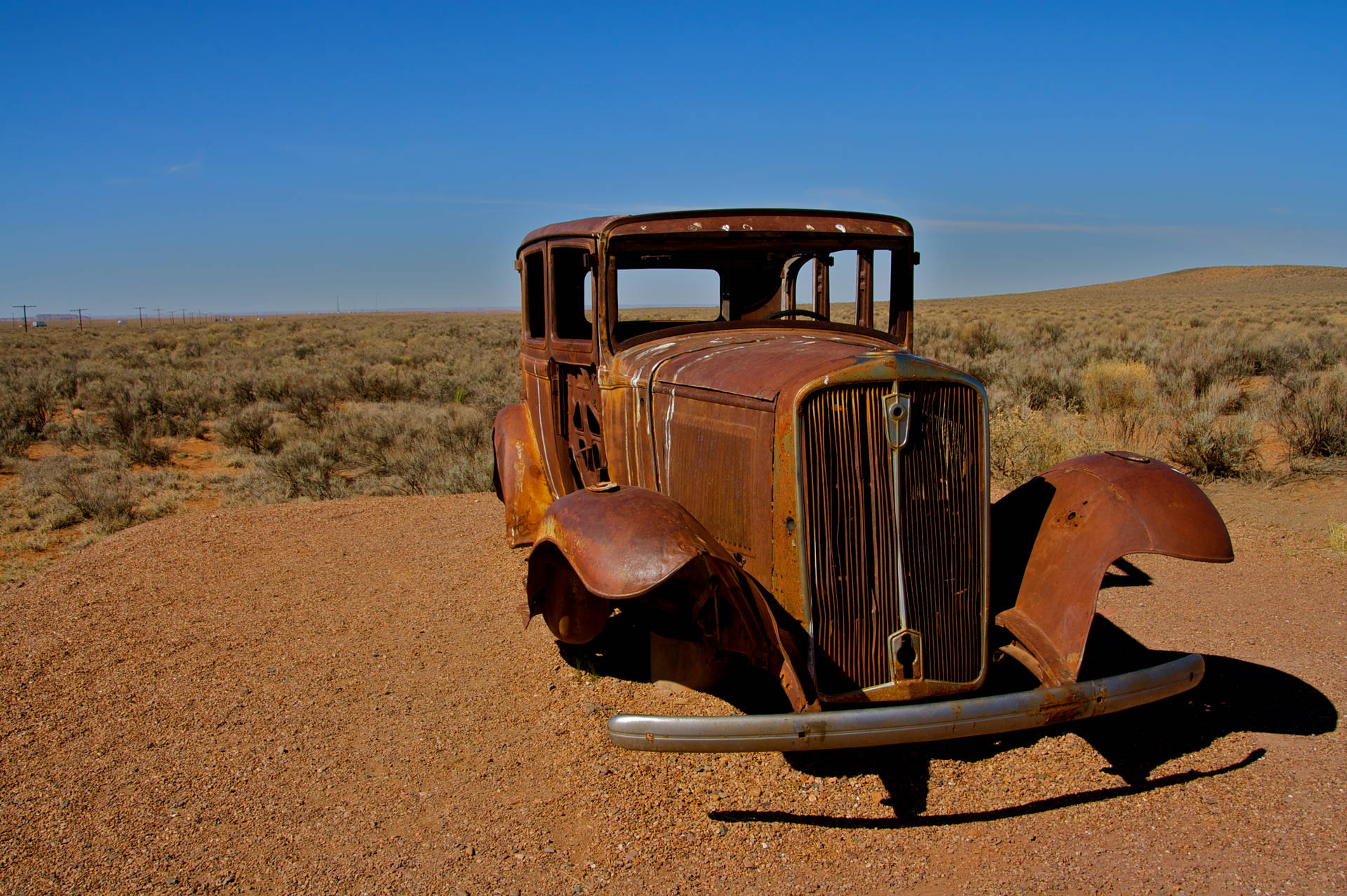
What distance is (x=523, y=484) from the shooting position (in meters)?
5.84

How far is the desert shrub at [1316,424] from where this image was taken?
28.1ft

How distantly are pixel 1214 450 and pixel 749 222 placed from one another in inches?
240

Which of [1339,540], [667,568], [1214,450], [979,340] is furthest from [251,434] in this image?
[979,340]

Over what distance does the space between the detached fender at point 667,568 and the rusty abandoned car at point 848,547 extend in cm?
1

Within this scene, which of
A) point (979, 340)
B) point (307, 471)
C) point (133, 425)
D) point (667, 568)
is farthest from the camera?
point (979, 340)

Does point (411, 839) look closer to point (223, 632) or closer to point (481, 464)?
point (223, 632)

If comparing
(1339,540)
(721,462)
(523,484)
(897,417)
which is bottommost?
(1339,540)

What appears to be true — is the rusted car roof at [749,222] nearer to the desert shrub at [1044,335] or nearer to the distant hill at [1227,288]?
the desert shrub at [1044,335]

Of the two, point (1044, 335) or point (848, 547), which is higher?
point (1044, 335)

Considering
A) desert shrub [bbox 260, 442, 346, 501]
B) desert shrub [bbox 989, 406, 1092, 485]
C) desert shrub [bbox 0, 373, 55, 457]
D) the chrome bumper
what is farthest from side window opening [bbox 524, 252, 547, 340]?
desert shrub [bbox 0, 373, 55, 457]

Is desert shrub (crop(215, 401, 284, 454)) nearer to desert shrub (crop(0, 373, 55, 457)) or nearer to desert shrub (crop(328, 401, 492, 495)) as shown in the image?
desert shrub (crop(328, 401, 492, 495))

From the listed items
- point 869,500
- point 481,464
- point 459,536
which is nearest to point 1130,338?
point 481,464

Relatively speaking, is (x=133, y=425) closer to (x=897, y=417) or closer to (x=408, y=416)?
(x=408, y=416)

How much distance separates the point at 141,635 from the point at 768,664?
3.92 metres
